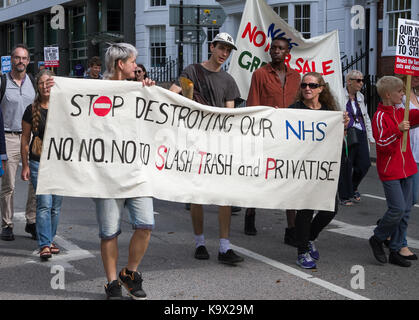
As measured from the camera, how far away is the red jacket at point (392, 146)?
5844 millimetres

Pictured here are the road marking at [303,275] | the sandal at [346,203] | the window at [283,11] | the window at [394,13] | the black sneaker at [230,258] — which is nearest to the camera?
the road marking at [303,275]

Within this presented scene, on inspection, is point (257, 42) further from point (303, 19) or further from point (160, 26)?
point (160, 26)

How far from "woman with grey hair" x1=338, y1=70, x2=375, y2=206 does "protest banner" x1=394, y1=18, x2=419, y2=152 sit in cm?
305

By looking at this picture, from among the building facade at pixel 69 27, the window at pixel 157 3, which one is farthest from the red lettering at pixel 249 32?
the building facade at pixel 69 27

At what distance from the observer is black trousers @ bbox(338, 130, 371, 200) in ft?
31.2

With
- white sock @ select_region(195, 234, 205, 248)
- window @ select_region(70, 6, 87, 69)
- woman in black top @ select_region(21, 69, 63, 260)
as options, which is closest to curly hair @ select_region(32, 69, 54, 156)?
woman in black top @ select_region(21, 69, 63, 260)

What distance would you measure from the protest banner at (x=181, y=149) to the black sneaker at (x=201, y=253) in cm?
83

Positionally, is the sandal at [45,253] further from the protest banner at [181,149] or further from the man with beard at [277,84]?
the man with beard at [277,84]

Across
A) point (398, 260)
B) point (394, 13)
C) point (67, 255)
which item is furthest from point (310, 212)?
point (394, 13)

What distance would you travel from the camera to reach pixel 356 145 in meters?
9.45

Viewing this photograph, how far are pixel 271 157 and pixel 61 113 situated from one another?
6.19ft

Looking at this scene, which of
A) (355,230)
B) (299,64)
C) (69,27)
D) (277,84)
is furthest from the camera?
(69,27)

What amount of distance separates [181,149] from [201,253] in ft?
4.12
